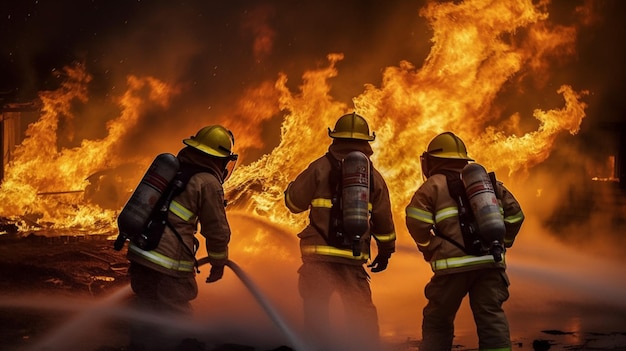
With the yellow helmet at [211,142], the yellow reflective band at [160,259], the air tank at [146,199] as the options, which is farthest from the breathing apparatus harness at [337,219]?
the air tank at [146,199]

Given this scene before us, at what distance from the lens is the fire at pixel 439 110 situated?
11898 mm

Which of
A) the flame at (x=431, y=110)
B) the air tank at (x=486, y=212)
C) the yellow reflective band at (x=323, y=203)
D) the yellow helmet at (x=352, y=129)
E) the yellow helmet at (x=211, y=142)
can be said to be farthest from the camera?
the flame at (x=431, y=110)

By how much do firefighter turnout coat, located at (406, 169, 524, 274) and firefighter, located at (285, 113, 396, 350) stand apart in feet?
1.46

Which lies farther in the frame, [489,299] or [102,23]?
[102,23]

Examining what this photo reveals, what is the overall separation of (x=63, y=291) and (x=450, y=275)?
16.4ft

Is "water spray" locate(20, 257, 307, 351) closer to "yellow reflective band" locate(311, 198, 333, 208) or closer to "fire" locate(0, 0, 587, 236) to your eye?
"yellow reflective band" locate(311, 198, 333, 208)

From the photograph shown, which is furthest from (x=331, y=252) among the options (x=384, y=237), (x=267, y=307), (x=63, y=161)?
(x=63, y=161)

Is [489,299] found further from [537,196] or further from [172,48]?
[172,48]

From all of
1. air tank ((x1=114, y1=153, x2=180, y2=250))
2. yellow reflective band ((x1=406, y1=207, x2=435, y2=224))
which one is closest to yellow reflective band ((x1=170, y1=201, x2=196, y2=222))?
air tank ((x1=114, y1=153, x2=180, y2=250))

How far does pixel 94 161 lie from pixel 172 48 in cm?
371

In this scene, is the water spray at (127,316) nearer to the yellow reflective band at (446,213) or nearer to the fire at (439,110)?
the yellow reflective band at (446,213)

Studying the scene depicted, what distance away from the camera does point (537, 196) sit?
15.7m

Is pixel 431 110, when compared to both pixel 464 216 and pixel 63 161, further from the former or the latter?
pixel 63 161

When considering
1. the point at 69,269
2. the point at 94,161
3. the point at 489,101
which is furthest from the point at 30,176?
the point at 489,101
